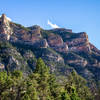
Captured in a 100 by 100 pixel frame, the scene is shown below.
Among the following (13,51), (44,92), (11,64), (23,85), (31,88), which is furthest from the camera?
(13,51)

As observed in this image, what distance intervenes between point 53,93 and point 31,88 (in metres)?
13.9

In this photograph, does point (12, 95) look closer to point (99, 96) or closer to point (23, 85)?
point (23, 85)

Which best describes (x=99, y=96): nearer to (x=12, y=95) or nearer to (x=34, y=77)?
(x=34, y=77)

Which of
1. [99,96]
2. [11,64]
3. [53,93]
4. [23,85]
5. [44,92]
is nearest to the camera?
[23,85]

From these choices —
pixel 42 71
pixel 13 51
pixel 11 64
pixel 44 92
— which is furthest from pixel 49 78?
pixel 13 51

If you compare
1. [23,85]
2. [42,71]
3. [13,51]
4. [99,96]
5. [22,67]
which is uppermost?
Result: [13,51]

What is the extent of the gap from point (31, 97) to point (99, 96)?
3449cm

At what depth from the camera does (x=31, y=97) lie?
49.3 m

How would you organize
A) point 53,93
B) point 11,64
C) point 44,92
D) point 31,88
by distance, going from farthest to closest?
point 11,64, point 53,93, point 44,92, point 31,88

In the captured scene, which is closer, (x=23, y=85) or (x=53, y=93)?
(x=23, y=85)

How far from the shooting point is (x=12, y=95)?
54031 millimetres

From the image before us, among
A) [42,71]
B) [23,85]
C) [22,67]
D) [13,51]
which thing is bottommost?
[23,85]

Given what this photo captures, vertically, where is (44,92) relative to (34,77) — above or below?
below

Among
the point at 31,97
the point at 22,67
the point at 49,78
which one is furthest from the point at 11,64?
the point at 31,97
